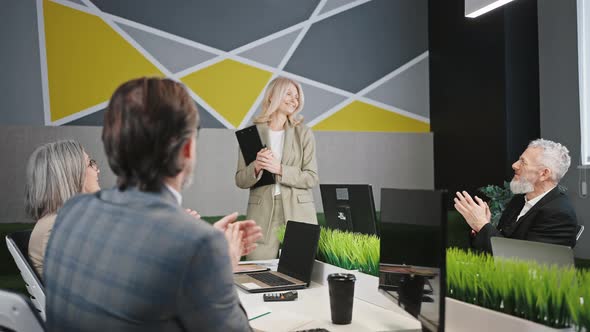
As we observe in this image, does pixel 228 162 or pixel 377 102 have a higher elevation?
pixel 377 102

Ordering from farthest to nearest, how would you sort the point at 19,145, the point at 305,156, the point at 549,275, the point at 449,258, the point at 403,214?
the point at 19,145
the point at 305,156
the point at 449,258
the point at 403,214
the point at 549,275

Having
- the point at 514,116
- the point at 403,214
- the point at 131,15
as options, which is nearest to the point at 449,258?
the point at 403,214

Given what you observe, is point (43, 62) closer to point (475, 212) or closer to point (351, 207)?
Answer: point (351, 207)

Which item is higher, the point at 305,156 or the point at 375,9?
the point at 375,9

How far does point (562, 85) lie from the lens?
4805mm

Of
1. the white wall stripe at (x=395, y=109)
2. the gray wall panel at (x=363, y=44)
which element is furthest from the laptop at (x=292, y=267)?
the white wall stripe at (x=395, y=109)

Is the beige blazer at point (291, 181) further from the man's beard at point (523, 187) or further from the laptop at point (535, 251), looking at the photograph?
the laptop at point (535, 251)

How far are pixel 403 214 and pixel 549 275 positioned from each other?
1.18 ft

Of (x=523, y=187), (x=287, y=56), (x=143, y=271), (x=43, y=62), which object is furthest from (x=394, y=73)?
(x=143, y=271)

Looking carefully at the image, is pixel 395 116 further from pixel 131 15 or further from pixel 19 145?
pixel 19 145

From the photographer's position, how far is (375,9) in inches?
236

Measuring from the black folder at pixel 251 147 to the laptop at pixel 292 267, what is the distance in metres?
0.84

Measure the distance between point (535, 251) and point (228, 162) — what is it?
371 cm

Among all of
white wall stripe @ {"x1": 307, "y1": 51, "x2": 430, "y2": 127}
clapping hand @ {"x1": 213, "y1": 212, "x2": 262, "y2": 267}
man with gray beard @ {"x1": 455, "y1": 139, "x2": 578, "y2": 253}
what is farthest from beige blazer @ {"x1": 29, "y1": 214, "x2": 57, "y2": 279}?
white wall stripe @ {"x1": 307, "y1": 51, "x2": 430, "y2": 127}
